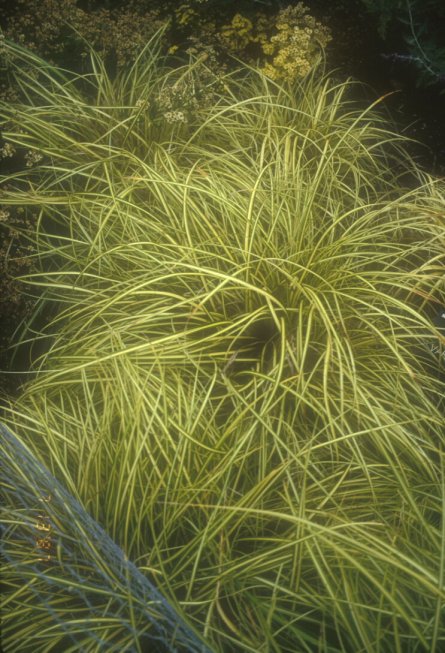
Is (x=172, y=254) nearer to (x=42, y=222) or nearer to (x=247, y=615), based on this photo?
(x=42, y=222)

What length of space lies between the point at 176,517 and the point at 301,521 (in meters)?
0.36

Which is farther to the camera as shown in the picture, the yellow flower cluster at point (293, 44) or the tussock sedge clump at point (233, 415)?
the yellow flower cluster at point (293, 44)

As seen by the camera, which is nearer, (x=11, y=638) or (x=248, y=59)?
(x=11, y=638)

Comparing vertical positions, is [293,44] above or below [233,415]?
above

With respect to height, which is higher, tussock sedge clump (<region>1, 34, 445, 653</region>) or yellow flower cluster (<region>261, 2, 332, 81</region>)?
yellow flower cluster (<region>261, 2, 332, 81</region>)

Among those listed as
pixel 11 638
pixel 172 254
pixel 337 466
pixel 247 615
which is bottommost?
pixel 11 638

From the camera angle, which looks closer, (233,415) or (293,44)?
(233,415)

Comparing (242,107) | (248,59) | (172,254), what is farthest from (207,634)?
(248,59)

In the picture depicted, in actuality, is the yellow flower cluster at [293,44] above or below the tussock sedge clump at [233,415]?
above

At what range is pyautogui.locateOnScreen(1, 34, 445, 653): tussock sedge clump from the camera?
128 centimetres

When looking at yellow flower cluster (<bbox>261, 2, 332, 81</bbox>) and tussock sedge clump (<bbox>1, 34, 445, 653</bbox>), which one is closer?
tussock sedge clump (<bbox>1, 34, 445, 653</bbox>)

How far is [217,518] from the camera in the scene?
1421mm

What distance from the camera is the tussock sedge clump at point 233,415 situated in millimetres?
1279

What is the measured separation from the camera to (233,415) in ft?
5.22
